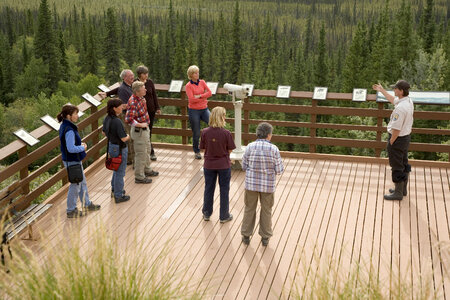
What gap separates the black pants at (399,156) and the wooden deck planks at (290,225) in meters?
0.34

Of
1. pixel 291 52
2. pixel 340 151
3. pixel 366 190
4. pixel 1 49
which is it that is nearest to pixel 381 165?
pixel 366 190

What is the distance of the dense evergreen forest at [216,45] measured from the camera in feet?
224

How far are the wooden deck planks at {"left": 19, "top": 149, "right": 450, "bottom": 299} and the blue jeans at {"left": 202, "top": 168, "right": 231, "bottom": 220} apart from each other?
0.13 m

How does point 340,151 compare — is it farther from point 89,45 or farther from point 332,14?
point 332,14

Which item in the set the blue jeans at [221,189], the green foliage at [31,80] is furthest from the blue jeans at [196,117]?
the green foliage at [31,80]

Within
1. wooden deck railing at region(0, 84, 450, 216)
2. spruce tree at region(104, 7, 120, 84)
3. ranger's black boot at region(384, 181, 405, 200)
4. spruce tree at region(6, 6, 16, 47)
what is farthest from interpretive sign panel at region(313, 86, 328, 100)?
spruce tree at region(6, 6, 16, 47)

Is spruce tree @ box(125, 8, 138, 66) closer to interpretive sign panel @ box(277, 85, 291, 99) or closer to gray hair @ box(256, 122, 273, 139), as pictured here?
interpretive sign panel @ box(277, 85, 291, 99)

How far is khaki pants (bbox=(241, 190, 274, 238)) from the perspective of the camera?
17.1ft

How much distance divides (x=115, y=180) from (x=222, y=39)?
10173 cm

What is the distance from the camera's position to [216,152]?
18.4ft

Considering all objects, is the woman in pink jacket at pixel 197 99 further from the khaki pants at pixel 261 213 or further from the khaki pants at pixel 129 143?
the khaki pants at pixel 261 213

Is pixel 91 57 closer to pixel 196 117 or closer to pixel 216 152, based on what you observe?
pixel 196 117

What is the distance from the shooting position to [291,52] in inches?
4134

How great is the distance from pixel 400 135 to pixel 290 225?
5.45 ft
